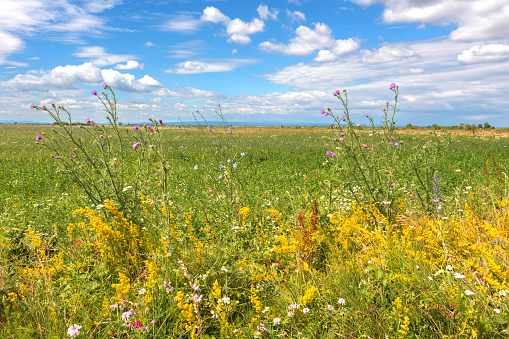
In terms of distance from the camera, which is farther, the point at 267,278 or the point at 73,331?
the point at 267,278

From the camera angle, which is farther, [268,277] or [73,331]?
[268,277]

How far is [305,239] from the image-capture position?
3113 millimetres

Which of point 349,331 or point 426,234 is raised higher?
point 426,234

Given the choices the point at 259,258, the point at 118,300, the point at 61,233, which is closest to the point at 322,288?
the point at 259,258

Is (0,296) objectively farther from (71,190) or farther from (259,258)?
(71,190)

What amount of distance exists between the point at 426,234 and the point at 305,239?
1.20m

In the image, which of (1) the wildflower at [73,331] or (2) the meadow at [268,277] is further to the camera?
(2) the meadow at [268,277]

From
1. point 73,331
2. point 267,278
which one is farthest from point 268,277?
point 73,331

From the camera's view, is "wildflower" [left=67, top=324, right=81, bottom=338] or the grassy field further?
the grassy field

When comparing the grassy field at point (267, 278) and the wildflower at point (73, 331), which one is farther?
the grassy field at point (267, 278)

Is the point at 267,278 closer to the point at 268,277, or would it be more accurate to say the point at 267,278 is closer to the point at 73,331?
the point at 268,277

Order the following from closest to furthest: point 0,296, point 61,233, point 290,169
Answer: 1. point 0,296
2. point 61,233
3. point 290,169

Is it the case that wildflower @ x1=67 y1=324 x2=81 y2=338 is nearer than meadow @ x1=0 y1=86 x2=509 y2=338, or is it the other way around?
wildflower @ x1=67 y1=324 x2=81 y2=338

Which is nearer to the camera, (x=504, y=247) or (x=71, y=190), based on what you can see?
(x=504, y=247)
